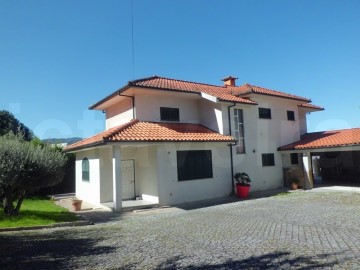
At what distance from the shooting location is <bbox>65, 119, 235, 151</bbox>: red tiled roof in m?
14.2

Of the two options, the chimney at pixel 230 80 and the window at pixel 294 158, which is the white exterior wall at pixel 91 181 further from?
the window at pixel 294 158

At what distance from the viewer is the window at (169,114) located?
18109 mm

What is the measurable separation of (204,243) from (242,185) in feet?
32.7

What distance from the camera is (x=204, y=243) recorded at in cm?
765

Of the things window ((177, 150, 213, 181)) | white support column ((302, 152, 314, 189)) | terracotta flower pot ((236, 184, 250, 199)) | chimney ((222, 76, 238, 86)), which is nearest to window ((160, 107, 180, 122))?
window ((177, 150, 213, 181))

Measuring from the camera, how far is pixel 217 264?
596 centimetres

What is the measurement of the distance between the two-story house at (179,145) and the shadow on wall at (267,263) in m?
8.18

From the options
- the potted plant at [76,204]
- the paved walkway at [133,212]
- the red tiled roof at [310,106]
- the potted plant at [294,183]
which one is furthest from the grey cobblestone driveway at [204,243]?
the red tiled roof at [310,106]

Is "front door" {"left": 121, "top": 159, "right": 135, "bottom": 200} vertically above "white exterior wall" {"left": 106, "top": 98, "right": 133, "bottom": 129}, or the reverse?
"white exterior wall" {"left": 106, "top": 98, "right": 133, "bottom": 129}

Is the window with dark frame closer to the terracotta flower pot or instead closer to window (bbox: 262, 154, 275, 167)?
window (bbox: 262, 154, 275, 167)

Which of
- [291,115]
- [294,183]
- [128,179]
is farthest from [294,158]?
[128,179]

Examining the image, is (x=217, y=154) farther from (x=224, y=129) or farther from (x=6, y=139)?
(x=6, y=139)

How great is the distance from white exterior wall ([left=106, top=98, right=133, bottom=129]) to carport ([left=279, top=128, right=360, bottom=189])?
11357mm

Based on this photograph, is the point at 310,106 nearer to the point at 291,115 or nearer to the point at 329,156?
the point at 291,115
